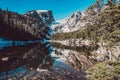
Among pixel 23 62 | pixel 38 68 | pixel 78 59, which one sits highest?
pixel 23 62

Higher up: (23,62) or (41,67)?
(23,62)

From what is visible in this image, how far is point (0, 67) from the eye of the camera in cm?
3503

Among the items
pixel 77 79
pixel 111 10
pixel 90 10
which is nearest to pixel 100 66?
pixel 111 10

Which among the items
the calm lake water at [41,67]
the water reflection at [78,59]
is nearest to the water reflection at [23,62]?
the calm lake water at [41,67]

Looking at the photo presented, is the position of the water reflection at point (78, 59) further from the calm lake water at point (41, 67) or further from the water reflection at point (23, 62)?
the water reflection at point (23, 62)

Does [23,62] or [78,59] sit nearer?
[23,62]

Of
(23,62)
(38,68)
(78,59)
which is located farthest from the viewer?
(78,59)

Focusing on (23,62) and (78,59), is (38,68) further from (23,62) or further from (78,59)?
(78,59)

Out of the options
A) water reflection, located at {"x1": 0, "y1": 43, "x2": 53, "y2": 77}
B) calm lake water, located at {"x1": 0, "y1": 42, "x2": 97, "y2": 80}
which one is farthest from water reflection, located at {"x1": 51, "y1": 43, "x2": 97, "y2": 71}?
water reflection, located at {"x1": 0, "y1": 43, "x2": 53, "y2": 77}

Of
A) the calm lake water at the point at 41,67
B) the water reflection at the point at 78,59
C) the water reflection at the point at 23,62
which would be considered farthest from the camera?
the water reflection at the point at 78,59

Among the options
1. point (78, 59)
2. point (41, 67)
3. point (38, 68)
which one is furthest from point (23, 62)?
point (78, 59)

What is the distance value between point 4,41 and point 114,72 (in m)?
102

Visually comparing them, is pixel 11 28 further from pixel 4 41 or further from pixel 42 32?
pixel 42 32

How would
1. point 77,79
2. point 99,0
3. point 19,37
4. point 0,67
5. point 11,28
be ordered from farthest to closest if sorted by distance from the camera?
point 19,37
point 11,28
point 99,0
point 0,67
point 77,79
